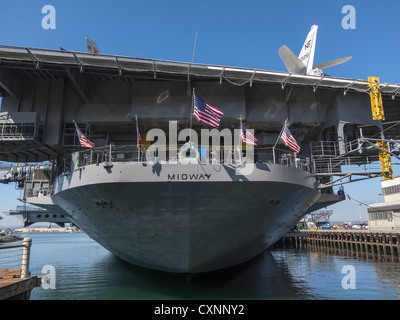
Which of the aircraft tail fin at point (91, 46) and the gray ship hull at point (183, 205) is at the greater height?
the aircraft tail fin at point (91, 46)

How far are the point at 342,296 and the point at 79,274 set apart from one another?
1082 cm

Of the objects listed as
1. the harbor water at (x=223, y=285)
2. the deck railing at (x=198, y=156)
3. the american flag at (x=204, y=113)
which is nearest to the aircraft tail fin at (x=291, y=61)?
the deck railing at (x=198, y=156)

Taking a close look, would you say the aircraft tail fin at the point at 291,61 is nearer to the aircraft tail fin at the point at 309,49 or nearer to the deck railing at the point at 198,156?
the aircraft tail fin at the point at 309,49

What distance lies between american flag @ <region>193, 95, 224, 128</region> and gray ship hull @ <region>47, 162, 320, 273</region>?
1.44 m

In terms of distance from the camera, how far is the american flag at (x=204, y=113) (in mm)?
8746

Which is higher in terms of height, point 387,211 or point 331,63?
point 331,63

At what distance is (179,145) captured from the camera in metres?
11.8

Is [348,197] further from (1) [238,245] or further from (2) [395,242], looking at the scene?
(2) [395,242]

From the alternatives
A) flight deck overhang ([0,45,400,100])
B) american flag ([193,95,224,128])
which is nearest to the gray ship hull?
american flag ([193,95,224,128])

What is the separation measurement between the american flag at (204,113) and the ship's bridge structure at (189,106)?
2295 mm

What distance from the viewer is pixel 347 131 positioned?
13.0 meters

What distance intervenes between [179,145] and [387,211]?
2674cm

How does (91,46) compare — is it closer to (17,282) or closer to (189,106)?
(189,106)

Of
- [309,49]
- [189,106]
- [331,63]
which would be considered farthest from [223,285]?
[331,63]
